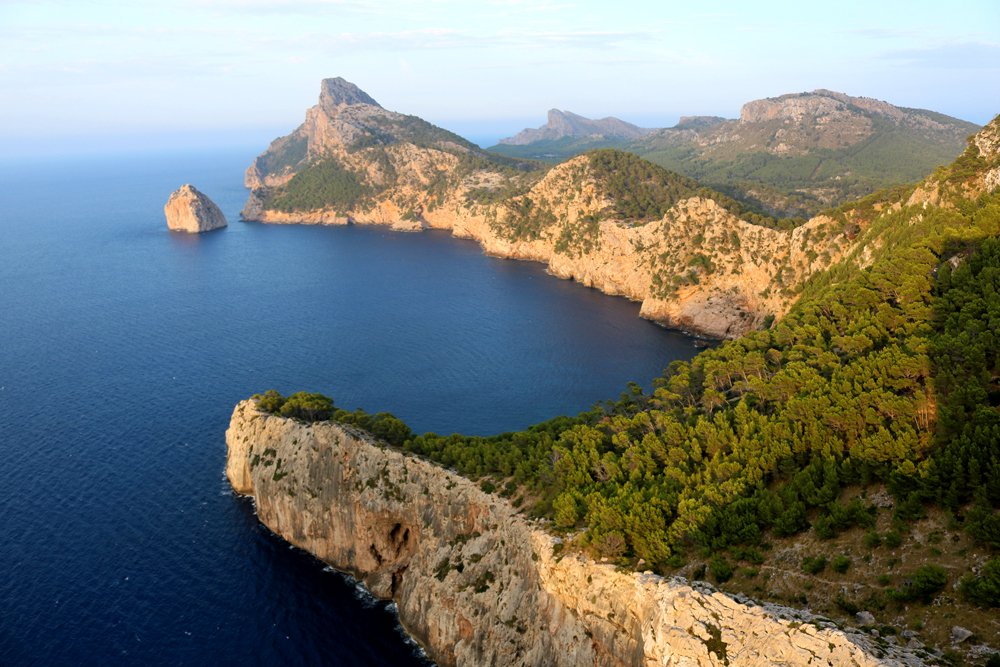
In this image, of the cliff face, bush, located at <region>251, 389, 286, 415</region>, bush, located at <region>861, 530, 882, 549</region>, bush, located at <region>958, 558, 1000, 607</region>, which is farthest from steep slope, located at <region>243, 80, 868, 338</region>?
bush, located at <region>958, 558, 1000, 607</region>

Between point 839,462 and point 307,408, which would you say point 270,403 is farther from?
point 839,462

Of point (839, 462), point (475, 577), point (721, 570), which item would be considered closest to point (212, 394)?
point (475, 577)

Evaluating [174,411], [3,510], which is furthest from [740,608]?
[174,411]

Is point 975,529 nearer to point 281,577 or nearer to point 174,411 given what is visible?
point 281,577

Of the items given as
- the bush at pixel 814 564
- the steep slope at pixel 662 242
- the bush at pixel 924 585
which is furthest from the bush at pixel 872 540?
the steep slope at pixel 662 242

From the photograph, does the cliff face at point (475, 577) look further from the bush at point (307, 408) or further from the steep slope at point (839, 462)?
the bush at point (307, 408)
